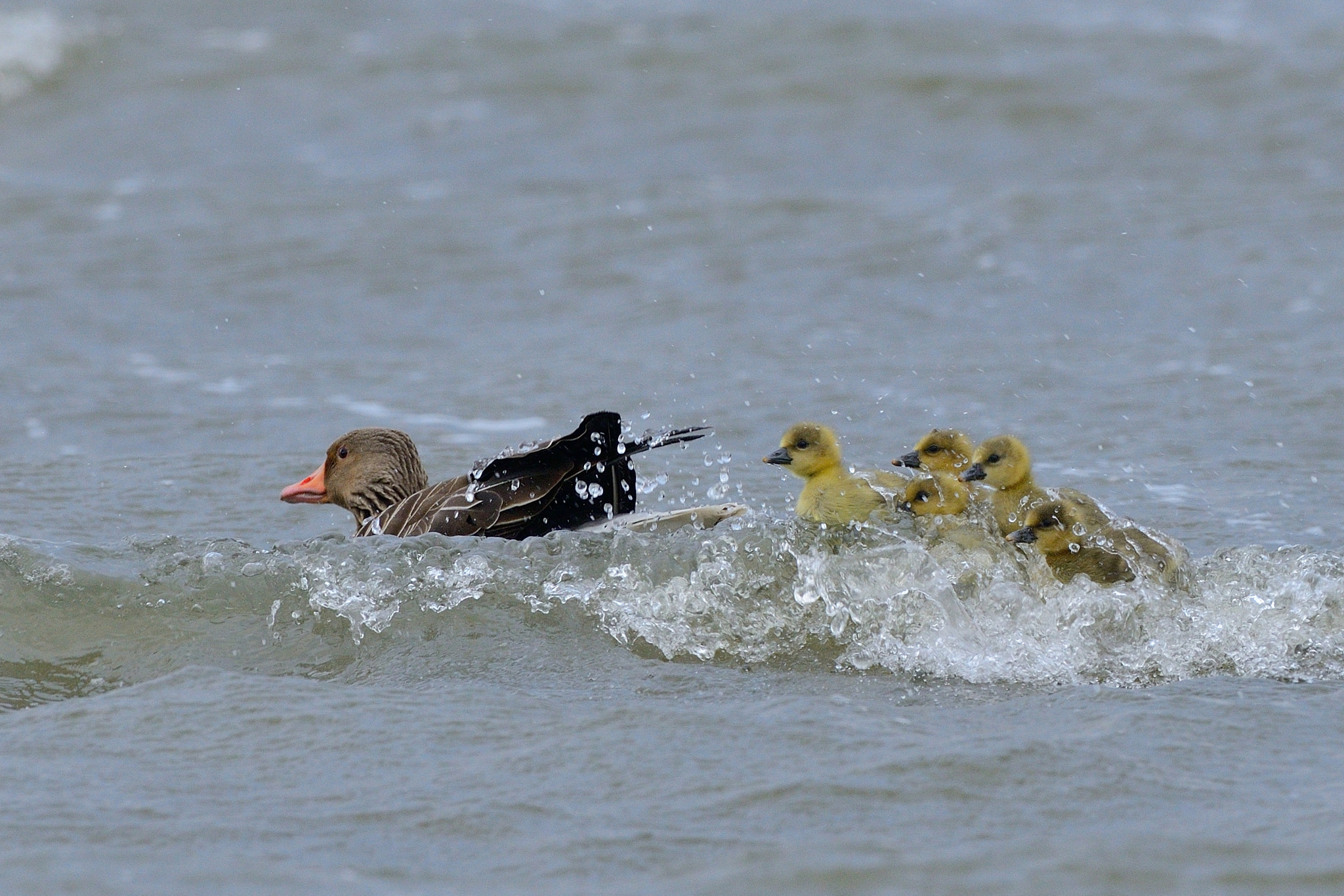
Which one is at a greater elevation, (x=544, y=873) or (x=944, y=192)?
(x=944, y=192)

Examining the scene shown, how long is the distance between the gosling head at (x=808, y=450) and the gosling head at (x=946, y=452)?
0.98 feet

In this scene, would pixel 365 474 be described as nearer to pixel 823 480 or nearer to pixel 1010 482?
pixel 823 480

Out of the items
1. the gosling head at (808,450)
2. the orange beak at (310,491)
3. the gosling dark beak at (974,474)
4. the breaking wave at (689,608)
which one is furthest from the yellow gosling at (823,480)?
the orange beak at (310,491)

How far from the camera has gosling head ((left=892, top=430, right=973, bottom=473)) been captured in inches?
254

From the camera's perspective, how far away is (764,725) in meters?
4.61

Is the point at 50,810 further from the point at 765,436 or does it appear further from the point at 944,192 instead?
the point at 944,192

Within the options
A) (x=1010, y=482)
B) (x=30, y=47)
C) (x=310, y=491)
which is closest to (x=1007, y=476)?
(x=1010, y=482)

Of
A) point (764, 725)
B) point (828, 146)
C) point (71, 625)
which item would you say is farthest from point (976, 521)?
point (828, 146)

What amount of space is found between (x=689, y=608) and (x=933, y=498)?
99cm

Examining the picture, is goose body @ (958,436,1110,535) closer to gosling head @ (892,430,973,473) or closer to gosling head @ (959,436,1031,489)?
gosling head @ (959,436,1031,489)

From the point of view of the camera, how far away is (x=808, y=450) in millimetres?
6312

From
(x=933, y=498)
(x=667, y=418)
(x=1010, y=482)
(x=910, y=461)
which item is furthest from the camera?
(x=667, y=418)

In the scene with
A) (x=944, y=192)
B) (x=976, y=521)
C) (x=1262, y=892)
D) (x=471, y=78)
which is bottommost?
(x=1262, y=892)

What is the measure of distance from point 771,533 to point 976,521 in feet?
2.38
